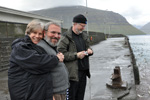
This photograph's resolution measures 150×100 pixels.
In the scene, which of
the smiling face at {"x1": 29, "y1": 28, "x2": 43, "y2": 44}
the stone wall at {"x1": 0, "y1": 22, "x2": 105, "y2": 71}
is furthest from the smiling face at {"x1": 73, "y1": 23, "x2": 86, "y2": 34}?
the stone wall at {"x1": 0, "y1": 22, "x2": 105, "y2": 71}

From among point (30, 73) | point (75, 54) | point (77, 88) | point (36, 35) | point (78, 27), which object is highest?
point (78, 27)

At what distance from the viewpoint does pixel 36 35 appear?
182cm

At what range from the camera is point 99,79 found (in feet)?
18.9

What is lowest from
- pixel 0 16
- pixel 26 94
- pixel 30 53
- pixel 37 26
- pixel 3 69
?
pixel 3 69

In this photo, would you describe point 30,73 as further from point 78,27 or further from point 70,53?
point 78,27

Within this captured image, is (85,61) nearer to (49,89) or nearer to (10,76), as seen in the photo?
(49,89)

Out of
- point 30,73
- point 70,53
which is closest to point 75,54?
point 70,53

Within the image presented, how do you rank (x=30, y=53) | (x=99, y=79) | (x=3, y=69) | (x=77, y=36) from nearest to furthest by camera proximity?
(x=30, y=53) < (x=77, y=36) < (x=99, y=79) < (x=3, y=69)

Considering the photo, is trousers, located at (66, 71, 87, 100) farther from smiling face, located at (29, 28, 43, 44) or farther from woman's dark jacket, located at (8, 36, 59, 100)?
smiling face, located at (29, 28, 43, 44)

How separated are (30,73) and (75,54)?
1.12 metres

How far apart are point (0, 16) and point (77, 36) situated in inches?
352

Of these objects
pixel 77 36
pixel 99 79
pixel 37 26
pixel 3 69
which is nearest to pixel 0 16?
pixel 3 69

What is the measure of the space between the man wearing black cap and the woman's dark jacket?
0.97m

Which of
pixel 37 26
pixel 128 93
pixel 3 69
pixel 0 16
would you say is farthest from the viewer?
pixel 0 16
